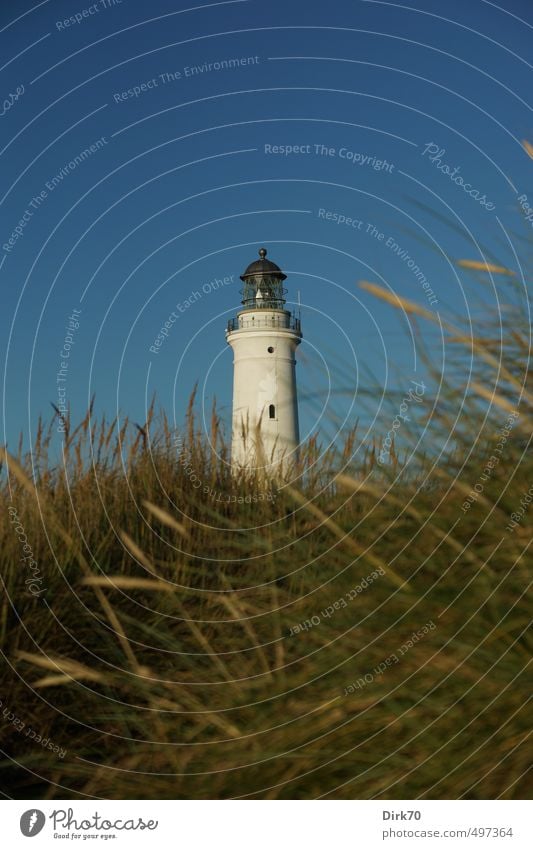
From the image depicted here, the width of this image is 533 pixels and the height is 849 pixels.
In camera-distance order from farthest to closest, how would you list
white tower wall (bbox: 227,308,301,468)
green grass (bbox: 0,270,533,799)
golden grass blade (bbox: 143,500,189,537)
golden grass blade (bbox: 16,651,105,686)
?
1. white tower wall (bbox: 227,308,301,468)
2. golden grass blade (bbox: 143,500,189,537)
3. golden grass blade (bbox: 16,651,105,686)
4. green grass (bbox: 0,270,533,799)

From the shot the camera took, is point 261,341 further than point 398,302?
Yes

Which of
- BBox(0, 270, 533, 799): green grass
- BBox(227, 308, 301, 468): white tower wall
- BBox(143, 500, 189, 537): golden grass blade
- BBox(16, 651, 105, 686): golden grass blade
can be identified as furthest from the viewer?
BBox(227, 308, 301, 468): white tower wall

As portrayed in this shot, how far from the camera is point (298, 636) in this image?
11.7 feet

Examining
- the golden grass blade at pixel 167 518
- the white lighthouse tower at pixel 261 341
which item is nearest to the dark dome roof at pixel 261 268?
the white lighthouse tower at pixel 261 341

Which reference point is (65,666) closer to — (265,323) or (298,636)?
(298,636)

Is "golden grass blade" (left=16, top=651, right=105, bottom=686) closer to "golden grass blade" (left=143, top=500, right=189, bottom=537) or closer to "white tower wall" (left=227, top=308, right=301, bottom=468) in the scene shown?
"golden grass blade" (left=143, top=500, right=189, bottom=537)

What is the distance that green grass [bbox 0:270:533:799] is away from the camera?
2.75 meters
